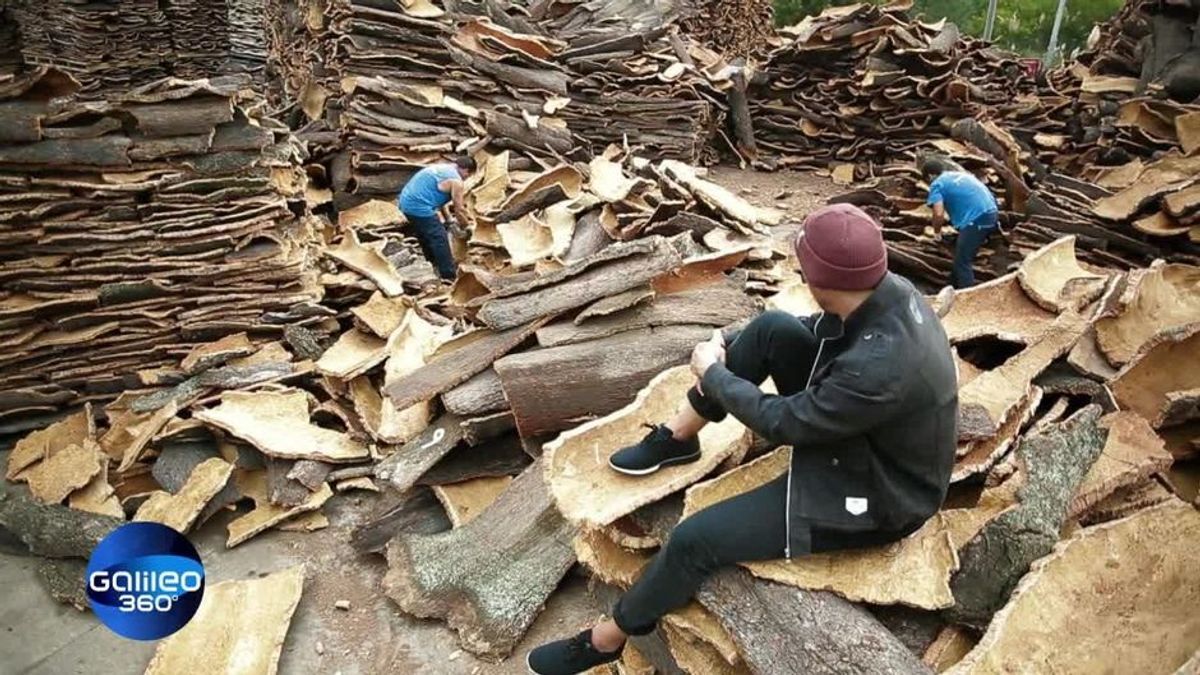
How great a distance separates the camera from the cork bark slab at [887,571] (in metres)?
2.48

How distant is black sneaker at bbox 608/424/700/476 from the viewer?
3014 millimetres

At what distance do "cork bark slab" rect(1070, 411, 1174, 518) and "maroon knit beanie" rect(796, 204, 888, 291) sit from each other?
1.36 meters

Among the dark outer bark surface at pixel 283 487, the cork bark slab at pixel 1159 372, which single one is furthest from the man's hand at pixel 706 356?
the dark outer bark surface at pixel 283 487

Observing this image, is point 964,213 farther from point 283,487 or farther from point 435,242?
point 283,487

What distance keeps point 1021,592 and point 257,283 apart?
5.39 meters

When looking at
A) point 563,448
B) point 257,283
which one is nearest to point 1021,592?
point 563,448

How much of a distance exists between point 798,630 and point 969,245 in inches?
221

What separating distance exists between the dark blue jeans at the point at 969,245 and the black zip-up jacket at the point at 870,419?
519cm

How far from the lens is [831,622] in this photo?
242 cm

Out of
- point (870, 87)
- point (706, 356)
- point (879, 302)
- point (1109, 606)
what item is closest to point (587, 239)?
point (706, 356)

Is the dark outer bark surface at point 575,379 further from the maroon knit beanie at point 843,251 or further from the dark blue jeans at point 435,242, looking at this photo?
the dark blue jeans at point 435,242

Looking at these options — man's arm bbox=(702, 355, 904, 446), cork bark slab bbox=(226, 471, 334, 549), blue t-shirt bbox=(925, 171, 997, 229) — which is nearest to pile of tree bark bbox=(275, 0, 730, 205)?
blue t-shirt bbox=(925, 171, 997, 229)

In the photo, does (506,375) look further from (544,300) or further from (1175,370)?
(1175,370)

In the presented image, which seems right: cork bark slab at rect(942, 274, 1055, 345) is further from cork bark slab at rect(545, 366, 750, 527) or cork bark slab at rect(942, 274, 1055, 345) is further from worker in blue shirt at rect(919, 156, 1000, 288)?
worker in blue shirt at rect(919, 156, 1000, 288)
